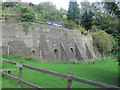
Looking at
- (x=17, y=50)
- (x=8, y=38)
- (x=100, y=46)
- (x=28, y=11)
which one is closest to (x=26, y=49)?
(x=17, y=50)

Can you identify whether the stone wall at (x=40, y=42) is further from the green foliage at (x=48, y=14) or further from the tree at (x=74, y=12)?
the tree at (x=74, y=12)

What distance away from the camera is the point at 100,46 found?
31.7 meters

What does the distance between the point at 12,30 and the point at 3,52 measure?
2522mm

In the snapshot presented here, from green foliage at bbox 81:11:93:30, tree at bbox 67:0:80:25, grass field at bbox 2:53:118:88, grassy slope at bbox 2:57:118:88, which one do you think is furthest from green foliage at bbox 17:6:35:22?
green foliage at bbox 81:11:93:30

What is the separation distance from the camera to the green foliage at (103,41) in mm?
30364

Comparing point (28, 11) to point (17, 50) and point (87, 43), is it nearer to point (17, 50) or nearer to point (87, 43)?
point (17, 50)

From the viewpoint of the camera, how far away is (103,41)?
3050cm

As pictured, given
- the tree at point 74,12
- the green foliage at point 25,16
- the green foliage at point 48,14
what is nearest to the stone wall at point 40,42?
the green foliage at point 25,16

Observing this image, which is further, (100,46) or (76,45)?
(100,46)

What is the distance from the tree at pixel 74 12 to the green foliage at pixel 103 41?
1730cm

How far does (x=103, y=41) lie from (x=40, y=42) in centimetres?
1649

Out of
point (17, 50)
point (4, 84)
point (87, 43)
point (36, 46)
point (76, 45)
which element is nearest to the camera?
point (4, 84)

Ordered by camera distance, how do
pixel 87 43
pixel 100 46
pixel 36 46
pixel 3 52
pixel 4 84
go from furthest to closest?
pixel 100 46
pixel 87 43
pixel 36 46
pixel 3 52
pixel 4 84

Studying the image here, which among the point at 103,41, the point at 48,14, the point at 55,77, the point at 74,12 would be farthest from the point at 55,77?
the point at 74,12
